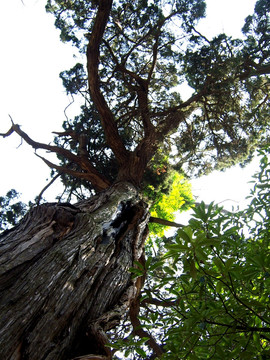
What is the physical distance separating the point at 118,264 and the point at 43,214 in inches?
44.5

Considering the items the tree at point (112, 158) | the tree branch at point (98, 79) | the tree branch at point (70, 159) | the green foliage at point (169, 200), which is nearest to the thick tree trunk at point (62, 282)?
the tree at point (112, 158)

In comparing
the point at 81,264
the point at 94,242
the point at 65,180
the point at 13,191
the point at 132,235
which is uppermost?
the point at 65,180

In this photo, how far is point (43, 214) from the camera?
135 inches

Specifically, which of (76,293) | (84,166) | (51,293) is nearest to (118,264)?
(76,293)

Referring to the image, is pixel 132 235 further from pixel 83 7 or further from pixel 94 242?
pixel 83 7

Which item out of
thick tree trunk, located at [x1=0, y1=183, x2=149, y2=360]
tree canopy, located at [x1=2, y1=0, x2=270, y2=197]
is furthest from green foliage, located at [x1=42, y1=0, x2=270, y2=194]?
thick tree trunk, located at [x1=0, y1=183, x2=149, y2=360]

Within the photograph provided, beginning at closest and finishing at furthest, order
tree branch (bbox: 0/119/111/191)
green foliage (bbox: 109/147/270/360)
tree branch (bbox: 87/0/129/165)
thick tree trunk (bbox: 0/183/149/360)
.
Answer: green foliage (bbox: 109/147/270/360) < thick tree trunk (bbox: 0/183/149/360) < tree branch (bbox: 87/0/129/165) < tree branch (bbox: 0/119/111/191)

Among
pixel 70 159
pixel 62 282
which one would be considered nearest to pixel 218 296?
pixel 62 282

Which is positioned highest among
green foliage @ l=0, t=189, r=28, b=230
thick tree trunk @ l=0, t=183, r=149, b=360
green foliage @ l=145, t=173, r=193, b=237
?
green foliage @ l=145, t=173, r=193, b=237

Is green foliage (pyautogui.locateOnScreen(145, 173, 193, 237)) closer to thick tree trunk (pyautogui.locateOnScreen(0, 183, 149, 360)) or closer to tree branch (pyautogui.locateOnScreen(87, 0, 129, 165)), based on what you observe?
tree branch (pyautogui.locateOnScreen(87, 0, 129, 165))

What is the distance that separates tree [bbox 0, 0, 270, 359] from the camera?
6.96 feet

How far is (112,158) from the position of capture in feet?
27.9

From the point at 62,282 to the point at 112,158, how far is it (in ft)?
20.9

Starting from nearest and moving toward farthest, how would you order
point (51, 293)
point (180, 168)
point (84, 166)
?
point (51, 293) < point (84, 166) < point (180, 168)
